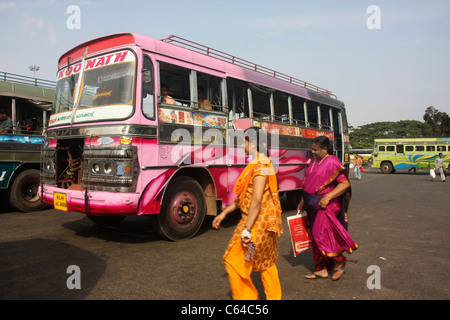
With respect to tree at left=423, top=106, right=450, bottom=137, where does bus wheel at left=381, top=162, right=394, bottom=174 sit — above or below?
below

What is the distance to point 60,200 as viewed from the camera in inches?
205

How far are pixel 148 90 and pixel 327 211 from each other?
3084mm

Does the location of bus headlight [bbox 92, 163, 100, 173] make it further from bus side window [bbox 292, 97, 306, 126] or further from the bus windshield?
bus side window [bbox 292, 97, 306, 126]

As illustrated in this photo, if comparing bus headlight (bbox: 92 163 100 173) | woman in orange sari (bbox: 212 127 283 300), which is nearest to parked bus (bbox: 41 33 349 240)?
bus headlight (bbox: 92 163 100 173)

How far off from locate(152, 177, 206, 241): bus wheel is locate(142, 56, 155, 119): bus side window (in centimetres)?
116

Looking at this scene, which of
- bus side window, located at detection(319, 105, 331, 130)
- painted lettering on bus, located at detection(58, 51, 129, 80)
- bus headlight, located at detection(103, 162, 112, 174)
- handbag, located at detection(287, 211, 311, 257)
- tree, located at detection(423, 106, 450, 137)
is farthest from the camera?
tree, located at detection(423, 106, 450, 137)

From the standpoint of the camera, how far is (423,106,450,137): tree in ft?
202

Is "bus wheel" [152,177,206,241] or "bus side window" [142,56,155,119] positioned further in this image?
"bus wheel" [152,177,206,241]

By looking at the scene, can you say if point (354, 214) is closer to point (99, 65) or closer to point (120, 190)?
point (120, 190)

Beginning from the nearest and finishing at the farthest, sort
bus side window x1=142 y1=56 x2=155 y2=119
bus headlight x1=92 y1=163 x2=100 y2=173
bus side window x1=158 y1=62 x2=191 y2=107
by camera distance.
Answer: bus headlight x1=92 y1=163 x2=100 y2=173, bus side window x1=142 y1=56 x2=155 y2=119, bus side window x1=158 y1=62 x2=191 y2=107

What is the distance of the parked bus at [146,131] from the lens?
4.75m

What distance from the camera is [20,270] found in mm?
3924

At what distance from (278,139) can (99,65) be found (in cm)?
429

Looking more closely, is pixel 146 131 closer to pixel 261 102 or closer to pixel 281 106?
pixel 261 102
